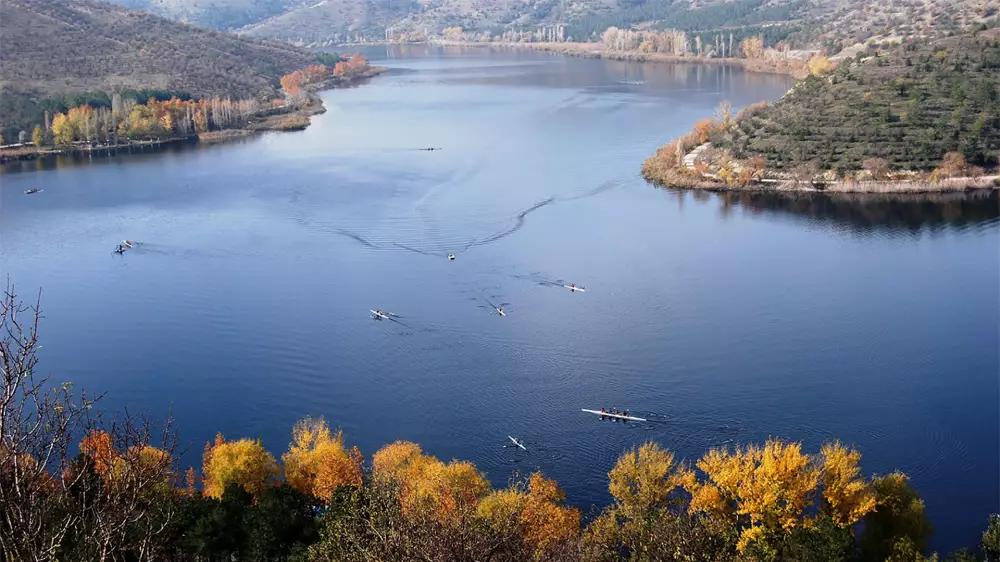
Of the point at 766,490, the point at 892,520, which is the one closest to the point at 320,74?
the point at 766,490

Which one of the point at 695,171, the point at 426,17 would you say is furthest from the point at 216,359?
the point at 426,17

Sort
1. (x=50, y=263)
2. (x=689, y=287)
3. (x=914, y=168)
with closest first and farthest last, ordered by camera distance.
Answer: (x=689, y=287), (x=50, y=263), (x=914, y=168)

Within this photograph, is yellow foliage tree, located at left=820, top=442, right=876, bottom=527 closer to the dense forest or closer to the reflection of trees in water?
the dense forest

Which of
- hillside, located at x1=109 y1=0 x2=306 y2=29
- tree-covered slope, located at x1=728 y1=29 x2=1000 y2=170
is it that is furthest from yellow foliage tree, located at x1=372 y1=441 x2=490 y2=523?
hillside, located at x1=109 y1=0 x2=306 y2=29

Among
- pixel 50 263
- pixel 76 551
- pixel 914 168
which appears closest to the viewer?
pixel 76 551

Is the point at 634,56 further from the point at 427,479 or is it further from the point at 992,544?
the point at 992,544

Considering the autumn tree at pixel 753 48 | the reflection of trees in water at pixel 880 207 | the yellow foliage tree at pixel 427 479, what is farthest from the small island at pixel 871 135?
the autumn tree at pixel 753 48

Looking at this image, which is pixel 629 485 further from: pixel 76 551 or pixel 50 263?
pixel 50 263
